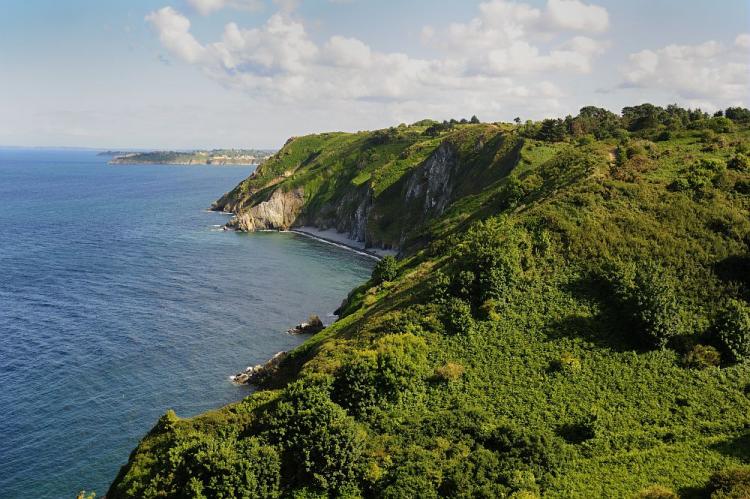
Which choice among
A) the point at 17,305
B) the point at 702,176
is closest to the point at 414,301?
the point at 702,176

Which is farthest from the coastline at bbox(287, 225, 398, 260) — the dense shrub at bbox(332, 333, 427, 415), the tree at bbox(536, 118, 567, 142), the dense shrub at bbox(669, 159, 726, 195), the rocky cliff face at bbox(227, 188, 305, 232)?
the dense shrub at bbox(332, 333, 427, 415)

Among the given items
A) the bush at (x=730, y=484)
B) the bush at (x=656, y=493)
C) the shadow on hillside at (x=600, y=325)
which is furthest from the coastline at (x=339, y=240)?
the bush at (x=730, y=484)

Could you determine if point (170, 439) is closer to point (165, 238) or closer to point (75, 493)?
point (75, 493)

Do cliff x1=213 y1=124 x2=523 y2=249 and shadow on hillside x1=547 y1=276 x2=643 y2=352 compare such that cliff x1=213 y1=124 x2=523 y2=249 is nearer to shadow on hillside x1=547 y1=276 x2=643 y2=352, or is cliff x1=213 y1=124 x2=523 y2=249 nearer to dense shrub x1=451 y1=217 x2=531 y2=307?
dense shrub x1=451 y1=217 x2=531 y2=307

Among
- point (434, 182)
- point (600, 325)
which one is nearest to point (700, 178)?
point (600, 325)

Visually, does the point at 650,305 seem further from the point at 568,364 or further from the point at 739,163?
the point at 739,163
